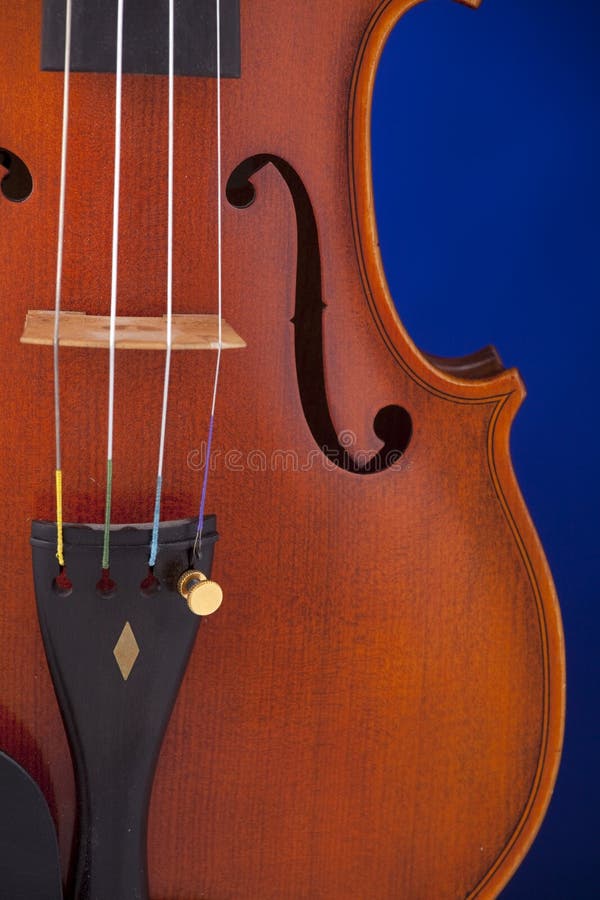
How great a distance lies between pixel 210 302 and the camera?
2.77 feet

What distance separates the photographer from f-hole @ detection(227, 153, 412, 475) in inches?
33.3

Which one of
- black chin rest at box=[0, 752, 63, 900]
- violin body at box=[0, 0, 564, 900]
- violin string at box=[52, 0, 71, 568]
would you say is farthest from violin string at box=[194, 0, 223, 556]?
black chin rest at box=[0, 752, 63, 900]

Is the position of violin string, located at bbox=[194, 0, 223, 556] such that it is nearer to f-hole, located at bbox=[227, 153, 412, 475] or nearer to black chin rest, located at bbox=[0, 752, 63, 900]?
f-hole, located at bbox=[227, 153, 412, 475]

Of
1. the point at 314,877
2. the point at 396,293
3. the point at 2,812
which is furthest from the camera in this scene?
the point at 396,293

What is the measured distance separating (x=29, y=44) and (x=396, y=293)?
28.9 inches

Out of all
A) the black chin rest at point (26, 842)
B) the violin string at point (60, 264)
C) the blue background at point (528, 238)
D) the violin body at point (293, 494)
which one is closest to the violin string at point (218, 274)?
the violin body at point (293, 494)

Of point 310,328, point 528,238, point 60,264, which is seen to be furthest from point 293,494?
point 528,238

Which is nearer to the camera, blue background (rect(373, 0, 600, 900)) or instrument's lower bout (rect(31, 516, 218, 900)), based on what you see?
instrument's lower bout (rect(31, 516, 218, 900))

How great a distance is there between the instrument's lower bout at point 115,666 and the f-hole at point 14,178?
250mm

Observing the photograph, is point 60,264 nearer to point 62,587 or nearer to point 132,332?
point 132,332

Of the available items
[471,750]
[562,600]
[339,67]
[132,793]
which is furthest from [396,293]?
[132,793]

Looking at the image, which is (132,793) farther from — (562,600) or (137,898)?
(562,600)

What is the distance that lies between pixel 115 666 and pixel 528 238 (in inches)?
35.5

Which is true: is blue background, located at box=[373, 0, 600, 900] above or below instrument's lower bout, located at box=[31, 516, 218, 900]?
above
